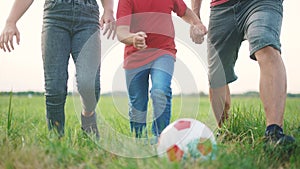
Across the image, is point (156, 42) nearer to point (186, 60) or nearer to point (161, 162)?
point (186, 60)

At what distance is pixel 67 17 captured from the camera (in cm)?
369

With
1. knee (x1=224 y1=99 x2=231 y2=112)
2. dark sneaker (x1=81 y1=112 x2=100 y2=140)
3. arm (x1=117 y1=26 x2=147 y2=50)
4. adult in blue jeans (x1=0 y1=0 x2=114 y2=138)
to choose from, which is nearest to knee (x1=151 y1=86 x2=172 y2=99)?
arm (x1=117 y1=26 x2=147 y2=50)

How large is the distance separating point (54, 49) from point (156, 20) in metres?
0.83

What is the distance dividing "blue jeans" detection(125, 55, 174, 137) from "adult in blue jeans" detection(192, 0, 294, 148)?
0.59 m

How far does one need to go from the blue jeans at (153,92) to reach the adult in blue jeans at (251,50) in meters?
0.59

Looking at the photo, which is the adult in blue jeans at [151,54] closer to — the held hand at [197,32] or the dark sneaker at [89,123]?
the held hand at [197,32]

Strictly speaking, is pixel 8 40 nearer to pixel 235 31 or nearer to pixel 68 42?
pixel 68 42

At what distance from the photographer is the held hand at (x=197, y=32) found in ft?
12.8

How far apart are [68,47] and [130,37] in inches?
21.8

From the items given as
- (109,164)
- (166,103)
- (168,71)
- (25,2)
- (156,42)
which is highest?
(25,2)

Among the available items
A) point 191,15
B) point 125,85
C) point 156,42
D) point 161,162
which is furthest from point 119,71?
point 161,162

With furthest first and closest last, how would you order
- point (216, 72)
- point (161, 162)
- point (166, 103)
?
point (216, 72) → point (166, 103) → point (161, 162)

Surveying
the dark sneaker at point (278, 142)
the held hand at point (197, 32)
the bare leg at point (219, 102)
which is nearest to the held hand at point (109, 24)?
the held hand at point (197, 32)

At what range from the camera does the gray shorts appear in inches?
134
